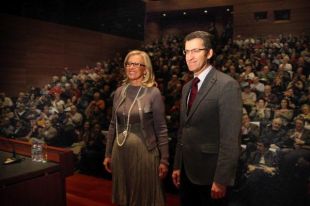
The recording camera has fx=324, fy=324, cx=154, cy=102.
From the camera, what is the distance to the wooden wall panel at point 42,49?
11.2ft

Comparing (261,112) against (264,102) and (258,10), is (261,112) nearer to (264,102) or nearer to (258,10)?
(264,102)

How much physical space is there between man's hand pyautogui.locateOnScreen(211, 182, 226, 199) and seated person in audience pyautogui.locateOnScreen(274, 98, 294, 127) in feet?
4.01

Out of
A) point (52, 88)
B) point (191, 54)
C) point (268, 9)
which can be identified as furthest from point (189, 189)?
point (52, 88)

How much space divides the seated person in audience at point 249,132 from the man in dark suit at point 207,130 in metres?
1.11

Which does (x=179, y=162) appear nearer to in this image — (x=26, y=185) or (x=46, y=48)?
(x=26, y=185)

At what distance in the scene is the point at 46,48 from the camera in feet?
11.8

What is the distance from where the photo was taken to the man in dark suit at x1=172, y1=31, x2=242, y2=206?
1.56 metres

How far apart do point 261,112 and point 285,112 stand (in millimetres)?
186

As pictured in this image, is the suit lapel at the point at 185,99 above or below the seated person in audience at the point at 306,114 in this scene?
above

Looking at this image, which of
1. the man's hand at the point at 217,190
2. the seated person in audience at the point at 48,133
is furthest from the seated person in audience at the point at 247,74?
the seated person in audience at the point at 48,133

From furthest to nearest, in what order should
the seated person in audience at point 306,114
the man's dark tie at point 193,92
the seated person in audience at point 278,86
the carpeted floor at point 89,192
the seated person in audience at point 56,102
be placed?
the seated person in audience at point 56,102, the carpeted floor at point 89,192, the seated person in audience at point 278,86, the seated person in audience at point 306,114, the man's dark tie at point 193,92

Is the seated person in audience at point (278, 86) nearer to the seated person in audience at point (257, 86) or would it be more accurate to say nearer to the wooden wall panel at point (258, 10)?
the seated person in audience at point (257, 86)

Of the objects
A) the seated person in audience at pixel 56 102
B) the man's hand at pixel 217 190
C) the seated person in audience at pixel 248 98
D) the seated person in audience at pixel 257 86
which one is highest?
the seated person in audience at pixel 257 86

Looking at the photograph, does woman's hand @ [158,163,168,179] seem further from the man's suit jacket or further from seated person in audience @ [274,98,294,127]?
seated person in audience @ [274,98,294,127]
